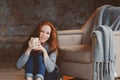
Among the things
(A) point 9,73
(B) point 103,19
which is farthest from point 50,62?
(A) point 9,73

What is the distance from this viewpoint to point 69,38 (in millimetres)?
3340

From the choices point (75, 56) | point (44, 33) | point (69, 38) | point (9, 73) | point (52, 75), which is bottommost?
point (9, 73)

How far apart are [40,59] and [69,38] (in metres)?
0.84

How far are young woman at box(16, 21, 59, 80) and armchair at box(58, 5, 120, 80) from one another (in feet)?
1.01

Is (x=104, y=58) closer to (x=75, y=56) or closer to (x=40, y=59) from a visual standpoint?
(x=75, y=56)

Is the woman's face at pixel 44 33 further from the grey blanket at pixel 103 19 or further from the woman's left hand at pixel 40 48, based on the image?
the grey blanket at pixel 103 19

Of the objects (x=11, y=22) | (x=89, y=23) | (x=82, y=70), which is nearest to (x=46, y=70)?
(x=82, y=70)

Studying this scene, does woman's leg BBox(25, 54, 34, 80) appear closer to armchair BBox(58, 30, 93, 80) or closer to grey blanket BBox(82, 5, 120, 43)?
armchair BBox(58, 30, 93, 80)

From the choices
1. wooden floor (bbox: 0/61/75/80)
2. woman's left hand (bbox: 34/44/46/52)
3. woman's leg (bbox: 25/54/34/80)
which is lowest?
wooden floor (bbox: 0/61/75/80)

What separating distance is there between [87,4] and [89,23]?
1565 millimetres

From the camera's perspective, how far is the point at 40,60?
2.56 metres

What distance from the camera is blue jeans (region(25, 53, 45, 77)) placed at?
253 cm

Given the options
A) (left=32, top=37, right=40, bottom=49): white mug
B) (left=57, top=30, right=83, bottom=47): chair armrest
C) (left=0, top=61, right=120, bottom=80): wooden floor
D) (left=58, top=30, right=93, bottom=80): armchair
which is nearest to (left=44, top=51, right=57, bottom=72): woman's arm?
(left=32, top=37, right=40, bottom=49): white mug

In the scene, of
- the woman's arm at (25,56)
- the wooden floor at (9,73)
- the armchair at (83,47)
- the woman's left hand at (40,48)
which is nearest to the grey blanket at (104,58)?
the armchair at (83,47)
